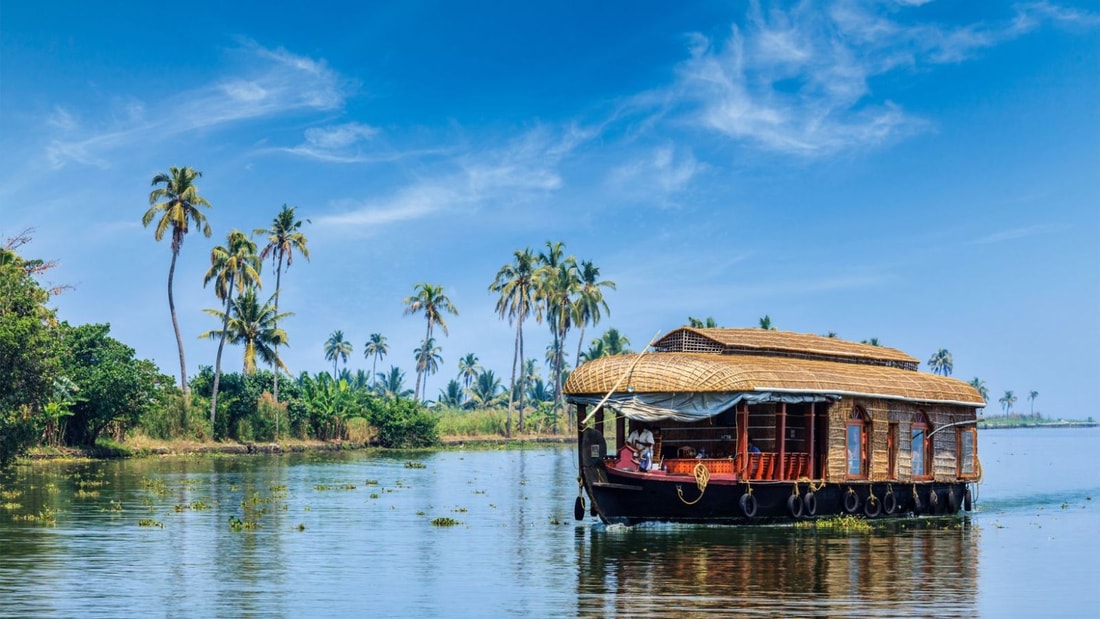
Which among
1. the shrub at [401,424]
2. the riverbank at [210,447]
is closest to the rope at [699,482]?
the riverbank at [210,447]

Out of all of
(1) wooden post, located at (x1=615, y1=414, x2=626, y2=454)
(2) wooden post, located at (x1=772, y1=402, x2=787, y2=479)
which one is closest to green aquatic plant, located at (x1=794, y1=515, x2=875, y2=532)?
(2) wooden post, located at (x1=772, y1=402, x2=787, y2=479)

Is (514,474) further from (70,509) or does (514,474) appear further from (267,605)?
(267,605)

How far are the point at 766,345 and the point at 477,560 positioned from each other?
10.4m

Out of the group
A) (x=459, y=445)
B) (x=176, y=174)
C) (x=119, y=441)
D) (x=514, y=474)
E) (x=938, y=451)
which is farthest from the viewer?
(x=459, y=445)

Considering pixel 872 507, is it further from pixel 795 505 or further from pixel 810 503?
pixel 795 505

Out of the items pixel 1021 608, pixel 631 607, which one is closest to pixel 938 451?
pixel 1021 608

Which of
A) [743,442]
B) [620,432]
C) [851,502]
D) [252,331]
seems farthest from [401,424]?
[743,442]

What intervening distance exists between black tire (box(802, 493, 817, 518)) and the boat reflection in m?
0.40

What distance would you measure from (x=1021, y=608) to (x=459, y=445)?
68.7 metres

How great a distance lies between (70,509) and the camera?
3022cm

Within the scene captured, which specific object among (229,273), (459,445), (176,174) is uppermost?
(176,174)

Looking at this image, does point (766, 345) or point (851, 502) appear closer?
point (851, 502)

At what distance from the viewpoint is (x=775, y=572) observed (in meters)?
19.7

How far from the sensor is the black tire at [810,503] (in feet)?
88.2
